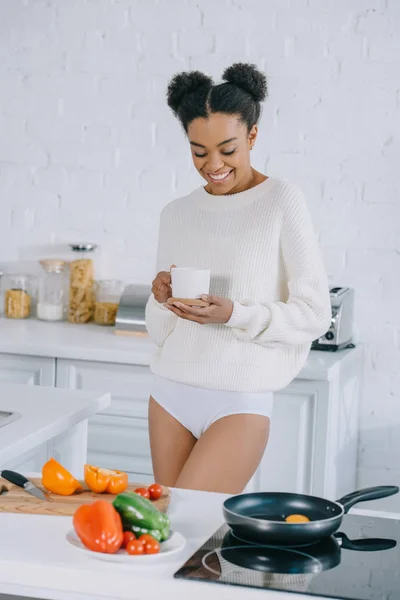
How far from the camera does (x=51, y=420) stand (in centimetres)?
212

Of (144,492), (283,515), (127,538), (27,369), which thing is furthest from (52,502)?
(27,369)

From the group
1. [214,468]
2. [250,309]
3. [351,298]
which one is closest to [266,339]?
[250,309]

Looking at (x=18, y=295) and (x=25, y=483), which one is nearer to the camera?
(x=25, y=483)

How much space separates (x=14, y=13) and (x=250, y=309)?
2.36m

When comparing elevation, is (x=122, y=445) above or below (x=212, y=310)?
below

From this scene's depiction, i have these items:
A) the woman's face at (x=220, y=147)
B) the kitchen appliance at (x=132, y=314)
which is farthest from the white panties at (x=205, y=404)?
the kitchen appliance at (x=132, y=314)

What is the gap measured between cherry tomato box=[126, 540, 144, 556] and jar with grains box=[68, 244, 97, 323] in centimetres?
254

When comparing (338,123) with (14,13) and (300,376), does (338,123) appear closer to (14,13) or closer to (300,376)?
(300,376)

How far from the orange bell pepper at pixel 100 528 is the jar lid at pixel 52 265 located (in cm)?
257

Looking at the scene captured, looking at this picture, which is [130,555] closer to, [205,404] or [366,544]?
[366,544]

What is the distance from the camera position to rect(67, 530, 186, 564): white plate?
4.25 ft

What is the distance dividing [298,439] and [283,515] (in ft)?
5.28

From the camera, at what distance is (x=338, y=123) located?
141 inches

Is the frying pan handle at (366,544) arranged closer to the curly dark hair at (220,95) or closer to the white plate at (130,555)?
the white plate at (130,555)
